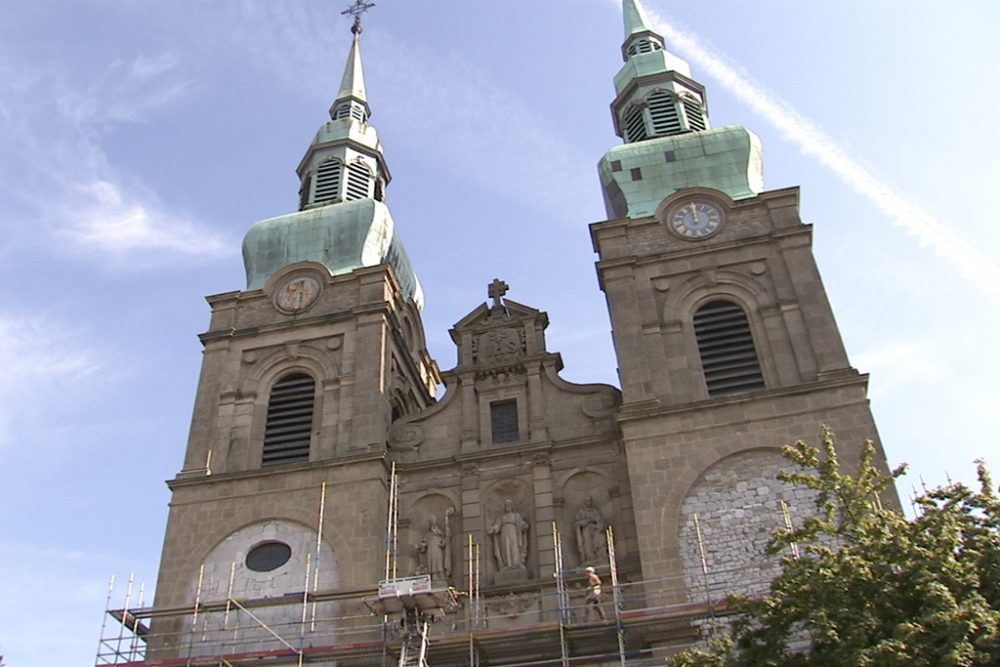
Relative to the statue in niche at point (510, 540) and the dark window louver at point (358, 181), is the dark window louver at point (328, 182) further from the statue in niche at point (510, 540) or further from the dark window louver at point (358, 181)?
the statue in niche at point (510, 540)

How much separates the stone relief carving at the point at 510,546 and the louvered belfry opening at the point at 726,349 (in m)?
5.01

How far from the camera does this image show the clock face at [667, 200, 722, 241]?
83.8ft

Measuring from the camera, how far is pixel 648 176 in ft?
90.0

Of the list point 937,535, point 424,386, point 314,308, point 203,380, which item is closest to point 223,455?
point 203,380

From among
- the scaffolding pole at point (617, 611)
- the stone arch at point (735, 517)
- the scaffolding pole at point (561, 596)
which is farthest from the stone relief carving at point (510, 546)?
the stone arch at point (735, 517)

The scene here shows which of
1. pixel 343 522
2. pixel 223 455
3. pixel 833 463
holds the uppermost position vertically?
pixel 223 455

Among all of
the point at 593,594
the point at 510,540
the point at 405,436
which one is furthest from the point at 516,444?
the point at 593,594

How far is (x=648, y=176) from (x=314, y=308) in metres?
9.29

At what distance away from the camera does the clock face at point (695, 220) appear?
83.8 ft

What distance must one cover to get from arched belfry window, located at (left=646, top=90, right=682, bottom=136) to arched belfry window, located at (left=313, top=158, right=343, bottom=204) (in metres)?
9.77

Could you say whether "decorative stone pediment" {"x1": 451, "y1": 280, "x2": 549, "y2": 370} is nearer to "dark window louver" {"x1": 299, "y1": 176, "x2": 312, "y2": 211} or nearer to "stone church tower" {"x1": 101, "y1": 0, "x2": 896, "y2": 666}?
"stone church tower" {"x1": 101, "y1": 0, "x2": 896, "y2": 666}

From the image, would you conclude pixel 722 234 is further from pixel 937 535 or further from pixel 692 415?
pixel 937 535

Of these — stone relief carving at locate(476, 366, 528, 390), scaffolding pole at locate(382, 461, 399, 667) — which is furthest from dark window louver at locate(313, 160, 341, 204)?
scaffolding pole at locate(382, 461, 399, 667)

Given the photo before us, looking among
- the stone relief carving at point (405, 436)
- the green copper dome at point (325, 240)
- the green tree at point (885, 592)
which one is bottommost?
the green tree at point (885, 592)
